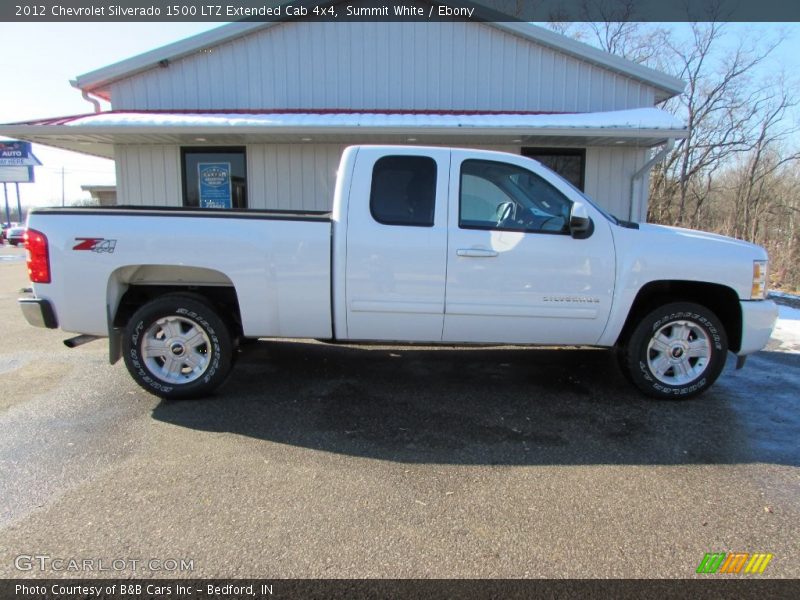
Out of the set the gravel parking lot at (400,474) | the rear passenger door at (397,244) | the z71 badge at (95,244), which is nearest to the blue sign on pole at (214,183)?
the gravel parking lot at (400,474)

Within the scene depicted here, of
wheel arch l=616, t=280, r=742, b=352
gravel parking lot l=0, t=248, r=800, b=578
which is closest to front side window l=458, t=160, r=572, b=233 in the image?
wheel arch l=616, t=280, r=742, b=352

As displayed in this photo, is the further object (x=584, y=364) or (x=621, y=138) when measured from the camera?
(x=621, y=138)

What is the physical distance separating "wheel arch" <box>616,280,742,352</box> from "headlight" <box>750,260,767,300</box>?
5.4 inches

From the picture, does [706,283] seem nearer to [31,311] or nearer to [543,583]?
[543,583]

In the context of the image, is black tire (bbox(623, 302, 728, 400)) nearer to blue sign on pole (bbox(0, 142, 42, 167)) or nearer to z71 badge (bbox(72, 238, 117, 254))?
z71 badge (bbox(72, 238, 117, 254))

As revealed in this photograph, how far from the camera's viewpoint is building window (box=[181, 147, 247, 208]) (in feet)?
31.8

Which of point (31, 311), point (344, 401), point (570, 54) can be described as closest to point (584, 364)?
point (344, 401)

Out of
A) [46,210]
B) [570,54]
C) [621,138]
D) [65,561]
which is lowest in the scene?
[65,561]

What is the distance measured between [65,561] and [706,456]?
386cm

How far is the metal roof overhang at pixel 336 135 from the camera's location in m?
7.82

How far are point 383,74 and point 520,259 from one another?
688 cm

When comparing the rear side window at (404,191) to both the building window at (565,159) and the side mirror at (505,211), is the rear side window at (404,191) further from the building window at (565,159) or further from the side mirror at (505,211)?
the building window at (565,159)

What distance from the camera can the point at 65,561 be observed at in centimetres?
240

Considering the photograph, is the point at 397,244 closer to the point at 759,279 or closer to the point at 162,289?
the point at 162,289
